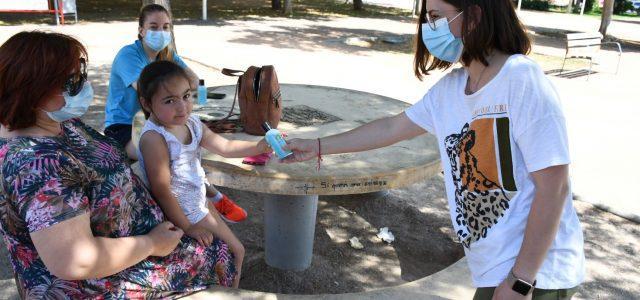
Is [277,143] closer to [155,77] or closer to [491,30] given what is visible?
[155,77]

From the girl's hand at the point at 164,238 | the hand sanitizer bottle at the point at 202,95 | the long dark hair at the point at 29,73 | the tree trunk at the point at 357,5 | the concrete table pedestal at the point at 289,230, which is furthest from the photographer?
the tree trunk at the point at 357,5

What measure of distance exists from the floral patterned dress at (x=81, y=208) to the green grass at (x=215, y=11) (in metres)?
13.3

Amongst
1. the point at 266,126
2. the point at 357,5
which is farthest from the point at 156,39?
the point at 357,5

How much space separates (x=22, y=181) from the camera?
140cm

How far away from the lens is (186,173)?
2.29 m

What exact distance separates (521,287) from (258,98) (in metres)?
1.71

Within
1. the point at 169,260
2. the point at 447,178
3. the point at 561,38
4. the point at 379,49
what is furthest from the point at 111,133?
the point at 561,38

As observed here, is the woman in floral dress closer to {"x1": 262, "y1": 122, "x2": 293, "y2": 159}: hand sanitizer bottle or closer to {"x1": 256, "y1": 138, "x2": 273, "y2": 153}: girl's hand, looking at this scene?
{"x1": 262, "y1": 122, "x2": 293, "y2": 159}: hand sanitizer bottle

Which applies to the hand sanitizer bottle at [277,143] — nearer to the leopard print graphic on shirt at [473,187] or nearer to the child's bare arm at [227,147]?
the child's bare arm at [227,147]

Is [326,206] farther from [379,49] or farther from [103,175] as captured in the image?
[379,49]

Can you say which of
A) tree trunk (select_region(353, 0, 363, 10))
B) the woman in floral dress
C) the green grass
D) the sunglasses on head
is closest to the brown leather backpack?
the woman in floral dress

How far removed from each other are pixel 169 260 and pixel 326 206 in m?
2.58

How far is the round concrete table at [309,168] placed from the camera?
7.77ft

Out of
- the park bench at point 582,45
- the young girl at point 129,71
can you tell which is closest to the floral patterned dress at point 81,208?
the young girl at point 129,71
